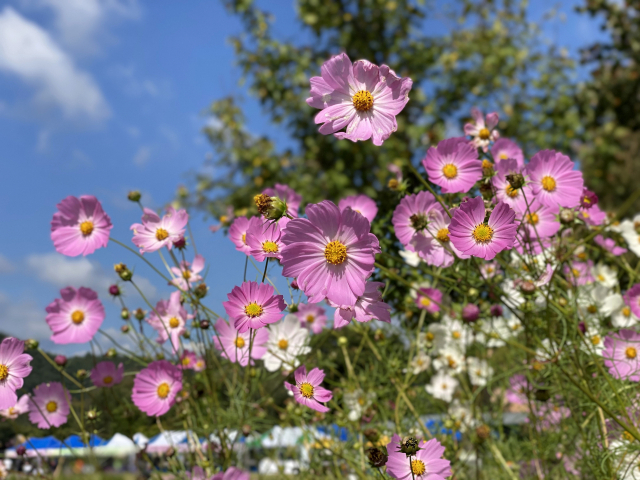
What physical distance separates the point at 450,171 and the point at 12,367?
64 centimetres

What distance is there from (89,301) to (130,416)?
29cm

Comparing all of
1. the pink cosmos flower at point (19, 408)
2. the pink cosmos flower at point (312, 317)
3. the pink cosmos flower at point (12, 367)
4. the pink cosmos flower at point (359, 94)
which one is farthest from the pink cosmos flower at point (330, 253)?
the pink cosmos flower at point (19, 408)

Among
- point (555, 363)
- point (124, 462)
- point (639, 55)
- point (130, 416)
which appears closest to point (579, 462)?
point (555, 363)

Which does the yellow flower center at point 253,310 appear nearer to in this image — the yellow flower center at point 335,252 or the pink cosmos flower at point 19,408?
the yellow flower center at point 335,252

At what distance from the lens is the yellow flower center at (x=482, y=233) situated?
0.54 metres

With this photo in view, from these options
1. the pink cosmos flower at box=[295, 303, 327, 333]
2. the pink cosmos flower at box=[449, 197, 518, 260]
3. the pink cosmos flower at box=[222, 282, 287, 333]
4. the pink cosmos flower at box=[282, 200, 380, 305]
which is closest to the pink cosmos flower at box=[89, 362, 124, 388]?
the pink cosmos flower at box=[295, 303, 327, 333]

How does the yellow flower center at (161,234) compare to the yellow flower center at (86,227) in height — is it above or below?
below

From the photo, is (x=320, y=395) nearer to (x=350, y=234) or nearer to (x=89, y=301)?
Answer: (x=350, y=234)

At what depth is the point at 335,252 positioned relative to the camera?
52 centimetres

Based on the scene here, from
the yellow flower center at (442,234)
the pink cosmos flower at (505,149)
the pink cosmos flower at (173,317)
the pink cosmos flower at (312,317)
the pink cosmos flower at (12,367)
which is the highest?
the pink cosmos flower at (505,149)

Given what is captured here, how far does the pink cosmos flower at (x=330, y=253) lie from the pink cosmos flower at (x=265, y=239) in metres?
0.04

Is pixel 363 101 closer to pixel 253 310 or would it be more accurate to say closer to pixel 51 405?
pixel 253 310

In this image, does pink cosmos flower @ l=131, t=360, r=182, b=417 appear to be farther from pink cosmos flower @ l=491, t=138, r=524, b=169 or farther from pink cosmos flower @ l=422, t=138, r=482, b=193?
pink cosmos flower @ l=491, t=138, r=524, b=169

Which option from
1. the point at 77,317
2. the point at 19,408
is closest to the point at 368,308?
the point at 77,317
